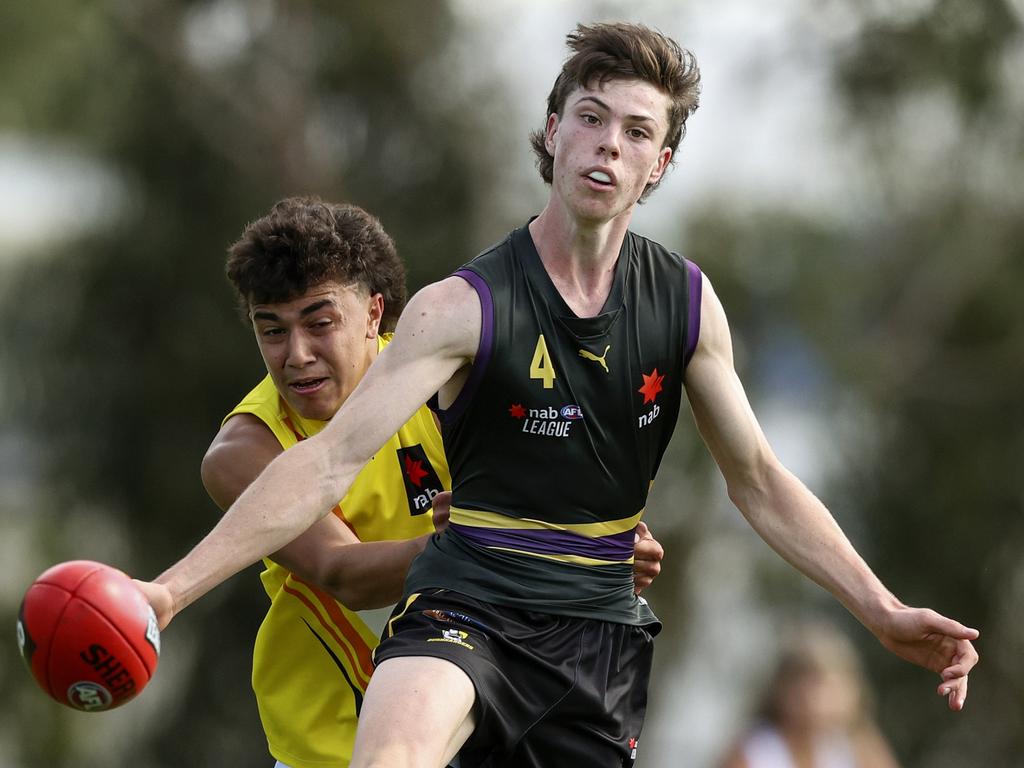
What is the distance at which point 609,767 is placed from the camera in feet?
18.2

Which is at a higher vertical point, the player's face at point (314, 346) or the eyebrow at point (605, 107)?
the eyebrow at point (605, 107)

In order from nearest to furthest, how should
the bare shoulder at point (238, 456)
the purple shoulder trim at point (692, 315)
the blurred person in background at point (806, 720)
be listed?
the purple shoulder trim at point (692, 315)
the bare shoulder at point (238, 456)
the blurred person in background at point (806, 720)

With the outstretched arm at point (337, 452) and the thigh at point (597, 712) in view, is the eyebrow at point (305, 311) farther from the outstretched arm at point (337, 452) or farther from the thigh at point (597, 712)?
the thigh at point (597, 712)

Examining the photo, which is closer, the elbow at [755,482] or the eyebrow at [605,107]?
the eyebrow at [605,107]

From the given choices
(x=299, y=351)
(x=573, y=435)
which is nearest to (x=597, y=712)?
(x=573, y=435)

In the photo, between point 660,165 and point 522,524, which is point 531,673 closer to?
point 522,524

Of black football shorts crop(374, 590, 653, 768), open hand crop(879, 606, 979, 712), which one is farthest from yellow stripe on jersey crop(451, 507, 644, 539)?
open hand crop(879, 606, 979, 712)

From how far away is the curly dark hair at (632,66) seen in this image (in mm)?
5492

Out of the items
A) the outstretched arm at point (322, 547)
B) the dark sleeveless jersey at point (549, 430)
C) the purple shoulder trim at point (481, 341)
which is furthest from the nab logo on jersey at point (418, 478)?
the purple shoulder trim at point (481, 341)

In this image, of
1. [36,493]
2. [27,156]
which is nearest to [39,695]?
[36,493]

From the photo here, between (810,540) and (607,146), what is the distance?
1326mm

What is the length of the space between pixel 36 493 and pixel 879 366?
9364 millimetres

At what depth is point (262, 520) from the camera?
4.92m

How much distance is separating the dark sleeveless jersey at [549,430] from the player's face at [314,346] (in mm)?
963
